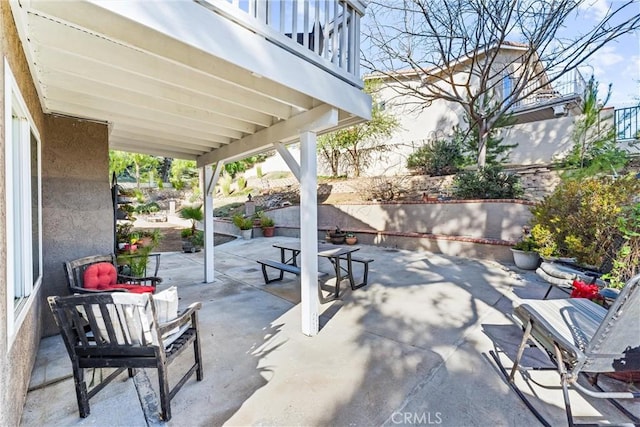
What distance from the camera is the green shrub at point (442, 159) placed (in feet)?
34.3

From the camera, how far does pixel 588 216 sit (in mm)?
4703

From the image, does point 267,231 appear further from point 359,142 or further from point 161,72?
point 161,72

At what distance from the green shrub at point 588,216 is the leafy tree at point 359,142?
7.99 meters

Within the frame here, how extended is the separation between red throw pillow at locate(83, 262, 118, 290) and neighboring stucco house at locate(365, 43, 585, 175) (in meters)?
9.17

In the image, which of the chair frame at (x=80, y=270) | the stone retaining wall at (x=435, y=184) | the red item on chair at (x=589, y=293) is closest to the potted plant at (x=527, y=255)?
the stone retaining wall at (x=435, y=184)

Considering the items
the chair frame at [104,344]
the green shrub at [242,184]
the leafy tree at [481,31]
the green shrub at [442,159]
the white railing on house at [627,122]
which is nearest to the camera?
the chair frame at [104,344]

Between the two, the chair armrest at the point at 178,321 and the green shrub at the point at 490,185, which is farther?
the green shrub at the point at 490,185

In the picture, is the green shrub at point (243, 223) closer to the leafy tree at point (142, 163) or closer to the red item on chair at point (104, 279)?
the red item on chair at point (104, 279)

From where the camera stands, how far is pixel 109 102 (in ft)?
10.0

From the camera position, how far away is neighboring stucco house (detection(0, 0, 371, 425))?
1.73 meters

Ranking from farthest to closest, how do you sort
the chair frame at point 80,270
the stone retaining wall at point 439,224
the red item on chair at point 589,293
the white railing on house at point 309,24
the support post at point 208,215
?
the stone retaining wall at point 439,224 → the support post at point 208,215 → the chair frame at point 80,270 → the red item on chair at point 589,293 → the white railing on house at point 309,24

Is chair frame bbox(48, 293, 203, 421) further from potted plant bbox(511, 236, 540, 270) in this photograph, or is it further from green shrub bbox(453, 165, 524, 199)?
green shrub bbox(453, 165, 524, 199)

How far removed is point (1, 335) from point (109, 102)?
2440 millimetres
